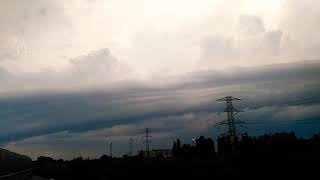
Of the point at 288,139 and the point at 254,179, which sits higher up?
the point at 288,139

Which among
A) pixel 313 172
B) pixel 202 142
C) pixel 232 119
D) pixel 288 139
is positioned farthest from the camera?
pixel 202 142

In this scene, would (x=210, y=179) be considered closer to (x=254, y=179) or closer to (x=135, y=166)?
(x=254, y=179)

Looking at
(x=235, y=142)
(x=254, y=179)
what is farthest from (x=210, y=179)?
(x=235, y=142)

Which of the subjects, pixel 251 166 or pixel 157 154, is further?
pixel 157 154

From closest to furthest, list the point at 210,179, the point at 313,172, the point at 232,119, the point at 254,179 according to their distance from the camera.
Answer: the point at 313,172 < the point at 254,179 < the point at 210,179 < the point at 232,119

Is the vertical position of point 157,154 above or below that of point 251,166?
above

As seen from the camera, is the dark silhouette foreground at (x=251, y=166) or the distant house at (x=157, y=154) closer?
the dark silhouette foreground at (x=251, y=166)

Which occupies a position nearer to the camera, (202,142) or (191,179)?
(191,179)

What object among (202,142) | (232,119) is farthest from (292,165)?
(202,142)

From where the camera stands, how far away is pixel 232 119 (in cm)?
7362

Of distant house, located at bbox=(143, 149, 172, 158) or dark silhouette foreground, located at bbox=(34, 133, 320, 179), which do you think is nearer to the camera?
dark silhouette foreground, located at bbox=(34, 133, 320, 179)

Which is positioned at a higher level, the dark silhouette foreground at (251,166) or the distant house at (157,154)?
the distant house at (157,154)

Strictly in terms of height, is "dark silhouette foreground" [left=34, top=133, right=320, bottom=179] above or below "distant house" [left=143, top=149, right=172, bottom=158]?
below

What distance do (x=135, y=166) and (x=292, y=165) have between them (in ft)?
94.0
